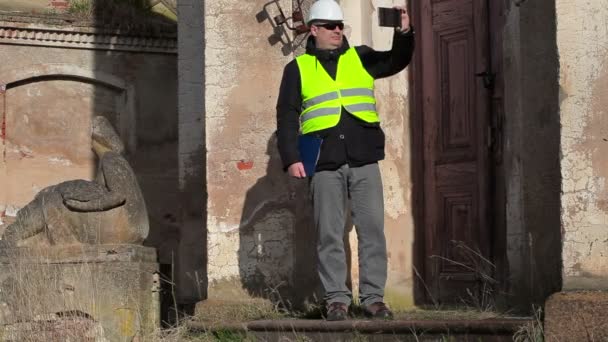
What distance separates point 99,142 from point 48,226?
85 cm

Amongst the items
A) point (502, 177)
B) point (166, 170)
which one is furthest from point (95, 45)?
point (502, 177)

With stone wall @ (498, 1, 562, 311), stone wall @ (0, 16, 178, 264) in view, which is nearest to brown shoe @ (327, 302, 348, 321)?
stone wall @ (498, 1, 562, 311)

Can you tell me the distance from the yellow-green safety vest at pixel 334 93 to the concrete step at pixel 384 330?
123cm

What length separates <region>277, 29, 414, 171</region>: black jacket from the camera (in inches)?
301

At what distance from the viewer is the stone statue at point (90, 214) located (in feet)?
32.1

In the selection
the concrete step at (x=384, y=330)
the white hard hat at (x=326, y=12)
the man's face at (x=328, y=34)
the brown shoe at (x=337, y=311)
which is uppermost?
the white hard hat at (x=326, y=12)

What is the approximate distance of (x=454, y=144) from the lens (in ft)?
30.1

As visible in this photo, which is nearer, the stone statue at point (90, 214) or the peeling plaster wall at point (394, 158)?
the peeling plaster wall at point (394, 158)

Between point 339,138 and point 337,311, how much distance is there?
106cm

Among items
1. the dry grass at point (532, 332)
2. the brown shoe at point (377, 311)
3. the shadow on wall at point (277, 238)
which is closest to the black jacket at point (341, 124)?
the brown shoe at point (377, 311)

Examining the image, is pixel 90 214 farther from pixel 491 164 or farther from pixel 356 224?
pixel 491 164

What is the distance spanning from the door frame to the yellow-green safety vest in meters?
1.12

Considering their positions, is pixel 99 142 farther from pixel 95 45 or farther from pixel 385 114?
pixel 95 45

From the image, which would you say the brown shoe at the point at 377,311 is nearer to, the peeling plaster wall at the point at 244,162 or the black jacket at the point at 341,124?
the black jacket at the point at 341,124
